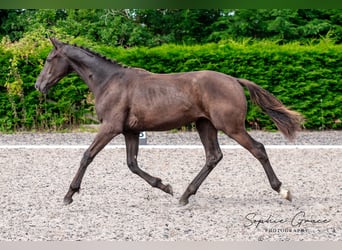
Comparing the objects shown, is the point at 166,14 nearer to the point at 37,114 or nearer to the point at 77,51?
the point at 37,114

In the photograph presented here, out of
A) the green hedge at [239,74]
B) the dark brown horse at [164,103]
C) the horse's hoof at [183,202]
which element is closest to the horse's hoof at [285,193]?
the dark brown horse at [164,103]

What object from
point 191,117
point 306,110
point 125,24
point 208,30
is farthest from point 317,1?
point 208,30

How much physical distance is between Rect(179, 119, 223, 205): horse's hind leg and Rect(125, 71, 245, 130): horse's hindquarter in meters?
0.22

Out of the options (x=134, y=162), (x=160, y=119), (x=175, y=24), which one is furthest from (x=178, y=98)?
(x=175, y=24)

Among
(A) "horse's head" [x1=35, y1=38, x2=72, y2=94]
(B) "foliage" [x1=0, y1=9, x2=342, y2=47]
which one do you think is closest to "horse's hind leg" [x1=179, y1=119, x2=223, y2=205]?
(A) "horse's head" [x1=35, y1=38, x2=72, y2=94]

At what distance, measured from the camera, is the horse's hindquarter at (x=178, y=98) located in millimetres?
4598

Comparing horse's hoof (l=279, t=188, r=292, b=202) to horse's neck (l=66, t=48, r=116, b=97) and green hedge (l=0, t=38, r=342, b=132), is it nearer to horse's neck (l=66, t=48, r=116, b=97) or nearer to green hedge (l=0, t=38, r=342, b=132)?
horse's neck (l=66, t=48, r=116, b=97)

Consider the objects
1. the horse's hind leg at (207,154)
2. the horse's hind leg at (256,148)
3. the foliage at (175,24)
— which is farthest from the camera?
the foliage at (175,24)

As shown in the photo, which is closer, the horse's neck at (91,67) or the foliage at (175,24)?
the horse's neck at (91,67)

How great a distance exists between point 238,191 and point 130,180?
1.40 m

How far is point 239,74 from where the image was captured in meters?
11.5

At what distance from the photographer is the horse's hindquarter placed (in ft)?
15.1

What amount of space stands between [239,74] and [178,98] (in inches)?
276

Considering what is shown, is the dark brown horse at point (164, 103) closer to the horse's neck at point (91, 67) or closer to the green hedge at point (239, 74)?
the horse's neck at point (91, 67)
